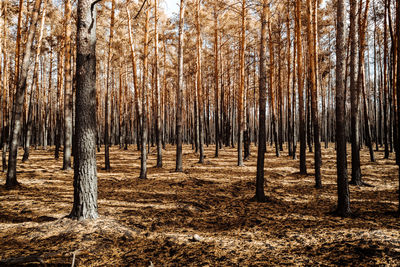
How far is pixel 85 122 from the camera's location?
3.91 meters

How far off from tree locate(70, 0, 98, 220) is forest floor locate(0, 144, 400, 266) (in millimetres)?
351

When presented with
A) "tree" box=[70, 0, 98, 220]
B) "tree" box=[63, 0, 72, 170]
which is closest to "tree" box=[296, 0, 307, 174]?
"tree" box=[70, 0, 98, 220]

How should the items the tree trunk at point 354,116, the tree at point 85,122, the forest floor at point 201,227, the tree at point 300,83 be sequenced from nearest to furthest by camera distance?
the forest floor at point 201,227 < the tree at point 85,122 < the tree trunk at point 354,116 < the tree at point 300,83

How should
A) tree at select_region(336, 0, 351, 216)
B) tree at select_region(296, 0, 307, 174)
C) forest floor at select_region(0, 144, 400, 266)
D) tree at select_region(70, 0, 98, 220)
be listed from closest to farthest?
forest floor at select_region(0, 144, 400, 266), tree at select_region(70, 0, 98, 220), tree at select_region(336, 0, 351, 216), tree at select_region(296, 0, 307, 174)

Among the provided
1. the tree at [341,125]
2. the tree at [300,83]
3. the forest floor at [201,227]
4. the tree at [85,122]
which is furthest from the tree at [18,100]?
the tree at [300,83]

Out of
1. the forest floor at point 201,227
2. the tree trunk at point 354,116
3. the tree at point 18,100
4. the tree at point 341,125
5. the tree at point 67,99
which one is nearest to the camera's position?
the forest floor at point 201,227

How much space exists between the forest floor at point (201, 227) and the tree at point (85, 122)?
35cm

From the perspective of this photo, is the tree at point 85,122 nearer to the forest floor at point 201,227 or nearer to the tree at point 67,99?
the forest floor at point 201,227

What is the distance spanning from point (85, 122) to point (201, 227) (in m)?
2.82

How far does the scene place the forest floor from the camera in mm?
2881

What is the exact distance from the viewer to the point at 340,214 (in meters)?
4.30

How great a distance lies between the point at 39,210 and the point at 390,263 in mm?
5946

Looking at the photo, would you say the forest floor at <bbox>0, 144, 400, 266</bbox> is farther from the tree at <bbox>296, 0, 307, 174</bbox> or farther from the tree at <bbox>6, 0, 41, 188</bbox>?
the tree at <bbox>296, 0, 307, 174</bbox>

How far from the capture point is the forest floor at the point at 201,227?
9.45ft
